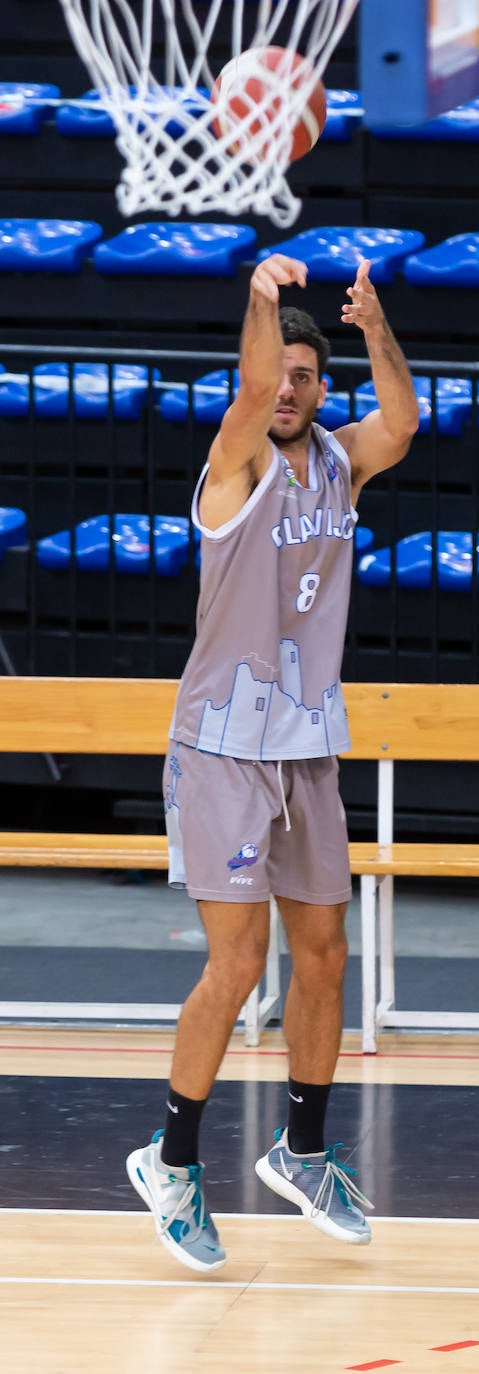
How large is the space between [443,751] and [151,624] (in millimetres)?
1701

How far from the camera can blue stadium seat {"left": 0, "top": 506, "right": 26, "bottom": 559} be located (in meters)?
7.89

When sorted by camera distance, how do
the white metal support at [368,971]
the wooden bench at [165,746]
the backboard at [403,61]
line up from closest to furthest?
the backboard at [403,61] → the white metal support at [368,971] → the wooden bench at [165,746]

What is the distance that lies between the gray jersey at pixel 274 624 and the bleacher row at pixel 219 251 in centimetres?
487

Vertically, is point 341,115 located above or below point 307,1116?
above

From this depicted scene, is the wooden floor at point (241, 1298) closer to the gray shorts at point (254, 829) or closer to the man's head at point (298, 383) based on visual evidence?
the gray shorts at point (254, 829)

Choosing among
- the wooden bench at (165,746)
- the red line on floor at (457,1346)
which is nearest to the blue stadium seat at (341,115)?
the wooden bench at (165,746)

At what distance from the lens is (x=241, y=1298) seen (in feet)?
11.3

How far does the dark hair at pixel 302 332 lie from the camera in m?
3.66

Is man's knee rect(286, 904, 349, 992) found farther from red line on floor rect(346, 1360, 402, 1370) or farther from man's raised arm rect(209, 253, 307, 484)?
man's raised arm rect(209, 253, 307, 484)

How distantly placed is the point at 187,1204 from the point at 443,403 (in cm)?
498

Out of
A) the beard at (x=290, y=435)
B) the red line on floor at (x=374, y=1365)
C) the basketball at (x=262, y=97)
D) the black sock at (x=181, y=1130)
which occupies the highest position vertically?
the basketball at (x=262, y=97)

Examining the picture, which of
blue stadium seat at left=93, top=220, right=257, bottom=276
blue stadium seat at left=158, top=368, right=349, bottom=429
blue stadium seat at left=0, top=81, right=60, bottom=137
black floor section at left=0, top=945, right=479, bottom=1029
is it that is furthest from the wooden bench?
blue stadium seat at left=0, top=81, right=60, bottom=137

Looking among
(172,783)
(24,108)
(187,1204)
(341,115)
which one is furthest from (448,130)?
(187,1204)

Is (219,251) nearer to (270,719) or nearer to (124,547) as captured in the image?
(124,547)
